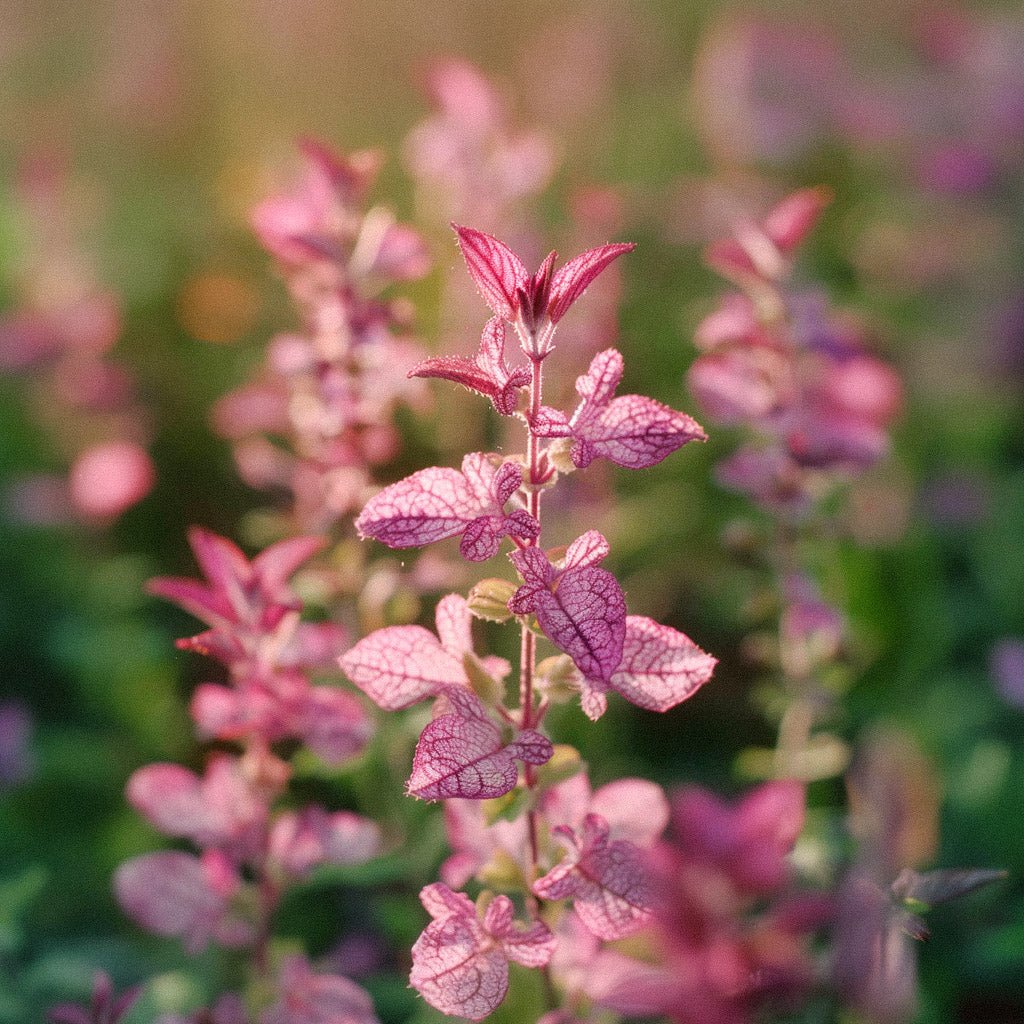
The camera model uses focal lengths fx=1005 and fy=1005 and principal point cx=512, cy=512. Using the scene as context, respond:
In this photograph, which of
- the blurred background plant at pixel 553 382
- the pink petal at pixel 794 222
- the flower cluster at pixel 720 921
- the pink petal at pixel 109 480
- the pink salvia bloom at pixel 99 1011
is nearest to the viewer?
the flower cluster at pixel 720 921

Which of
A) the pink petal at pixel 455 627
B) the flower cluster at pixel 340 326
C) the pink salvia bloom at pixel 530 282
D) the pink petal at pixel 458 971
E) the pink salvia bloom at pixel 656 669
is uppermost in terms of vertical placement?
the flower cluster at pixel 340 326

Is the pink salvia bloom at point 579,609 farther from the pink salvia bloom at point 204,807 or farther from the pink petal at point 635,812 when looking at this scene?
the pink salvia bloom at point 204,807

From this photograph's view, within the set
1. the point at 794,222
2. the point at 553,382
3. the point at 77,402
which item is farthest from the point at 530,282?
the point at 77,402

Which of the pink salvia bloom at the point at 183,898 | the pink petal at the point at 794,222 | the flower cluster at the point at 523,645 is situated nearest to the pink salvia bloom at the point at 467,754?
the flower cluster at the point at 523,645

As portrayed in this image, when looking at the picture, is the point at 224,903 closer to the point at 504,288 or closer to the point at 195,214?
the point at 504,288

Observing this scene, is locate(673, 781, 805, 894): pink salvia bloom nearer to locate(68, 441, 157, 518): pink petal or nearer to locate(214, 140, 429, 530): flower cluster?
locate(214, 140, 429, 530): flower cluster

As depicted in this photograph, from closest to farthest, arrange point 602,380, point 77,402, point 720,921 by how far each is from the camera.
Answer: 1. point 720,921
2. point 602,380
3. point 77,402

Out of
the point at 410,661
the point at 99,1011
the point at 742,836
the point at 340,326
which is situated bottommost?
the point at 99,1011

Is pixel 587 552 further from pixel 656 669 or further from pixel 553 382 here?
pixel 553 382
